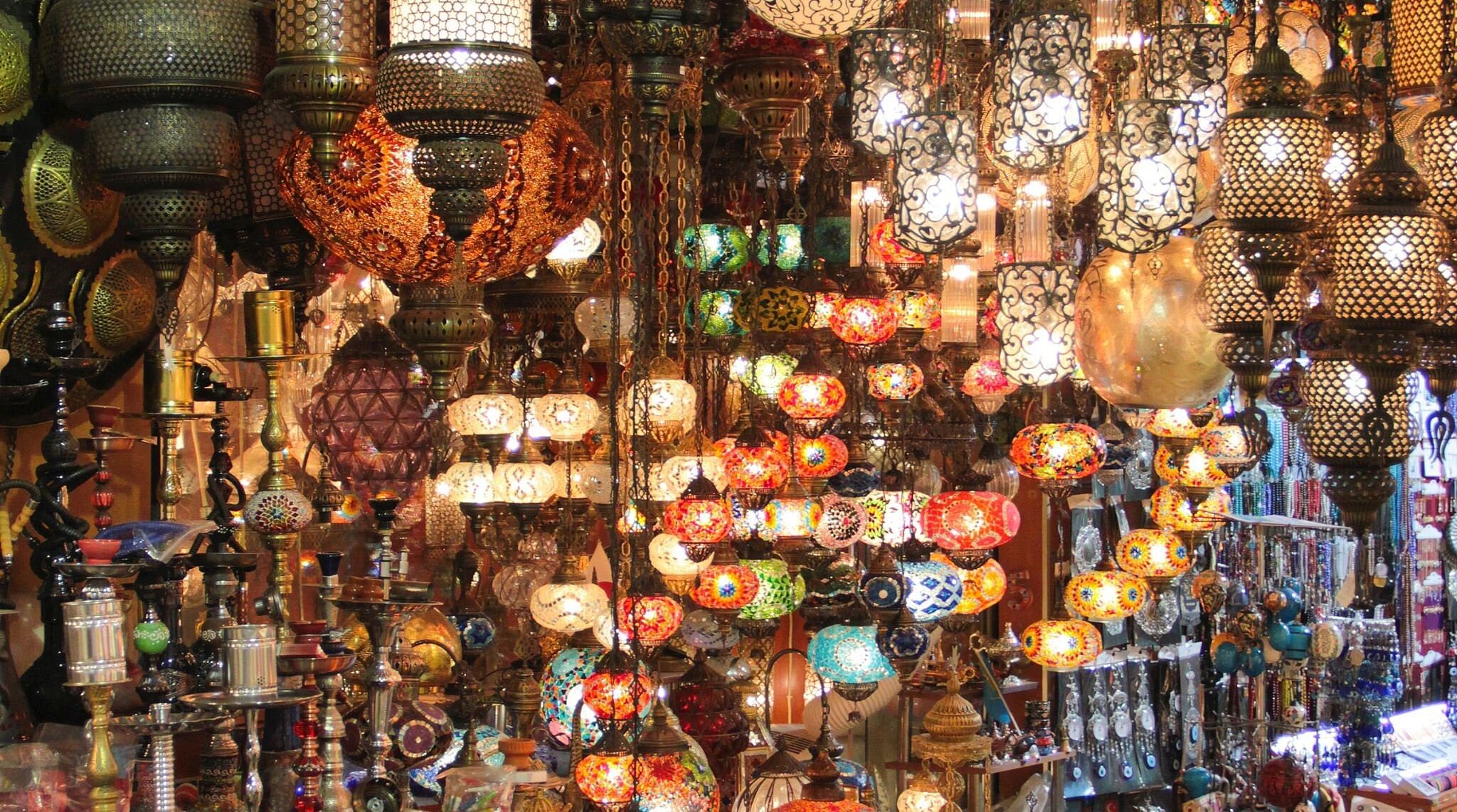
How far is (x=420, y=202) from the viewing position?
3025mm

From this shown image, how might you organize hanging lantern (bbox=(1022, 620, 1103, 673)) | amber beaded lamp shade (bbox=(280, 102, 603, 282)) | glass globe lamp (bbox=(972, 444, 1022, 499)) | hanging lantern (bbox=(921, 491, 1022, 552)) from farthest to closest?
glass globe lamp (bbox=(972, 444, 1022, 499))
hanging lantern (bbox=(1022, 620, 1103, 673))
hanging lantern (bbox=(921, 491, 1022, 552))
amber beaded lamp shade (bbox=(280, 102, 603, 282))

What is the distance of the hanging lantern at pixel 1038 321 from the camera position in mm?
3100

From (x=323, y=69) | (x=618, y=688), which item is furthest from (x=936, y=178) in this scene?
(x=618, y=688)

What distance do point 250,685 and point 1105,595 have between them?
3503mm

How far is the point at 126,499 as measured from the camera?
3.38m

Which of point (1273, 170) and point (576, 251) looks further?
point (576, 251)

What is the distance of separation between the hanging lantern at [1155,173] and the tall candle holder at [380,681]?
124 cm

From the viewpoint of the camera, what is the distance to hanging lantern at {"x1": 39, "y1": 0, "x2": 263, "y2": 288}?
9.13 ft

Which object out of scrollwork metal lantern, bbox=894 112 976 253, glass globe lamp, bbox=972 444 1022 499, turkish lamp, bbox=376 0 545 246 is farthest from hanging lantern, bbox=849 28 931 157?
glass globe lamp, bbox=972 444 1022 499

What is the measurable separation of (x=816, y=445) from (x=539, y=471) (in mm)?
840

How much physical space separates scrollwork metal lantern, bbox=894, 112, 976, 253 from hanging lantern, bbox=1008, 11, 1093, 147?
86 mm

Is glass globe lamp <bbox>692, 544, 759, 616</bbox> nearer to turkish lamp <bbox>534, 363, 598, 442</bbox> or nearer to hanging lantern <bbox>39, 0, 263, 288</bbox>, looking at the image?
turkish lamp <bbox>534, 363, 598, 442</bbox>

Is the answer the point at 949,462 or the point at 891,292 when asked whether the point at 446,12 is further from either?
the point at 949,462

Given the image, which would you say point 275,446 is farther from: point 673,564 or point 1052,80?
point 1052,80
